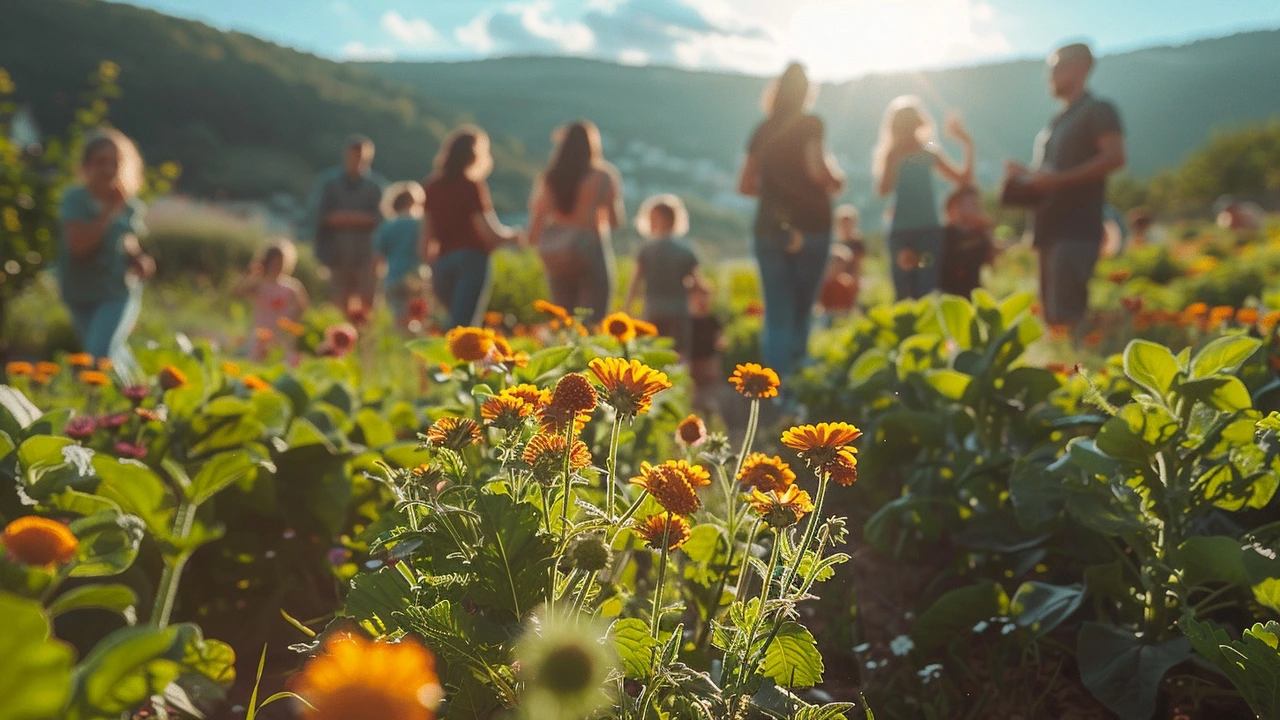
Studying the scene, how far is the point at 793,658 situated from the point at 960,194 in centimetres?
508

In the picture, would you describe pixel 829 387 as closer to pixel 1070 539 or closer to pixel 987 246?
pixel 1070 539

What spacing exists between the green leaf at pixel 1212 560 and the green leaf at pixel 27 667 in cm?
160

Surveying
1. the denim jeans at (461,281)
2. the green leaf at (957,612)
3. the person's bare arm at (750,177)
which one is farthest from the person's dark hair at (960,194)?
the green leaf at (957,612)

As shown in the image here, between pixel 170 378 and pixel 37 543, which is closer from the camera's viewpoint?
pixel 37 543

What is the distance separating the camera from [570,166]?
5.32 m

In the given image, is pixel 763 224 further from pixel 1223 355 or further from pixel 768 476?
pixel 768 476

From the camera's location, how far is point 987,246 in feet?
18.1

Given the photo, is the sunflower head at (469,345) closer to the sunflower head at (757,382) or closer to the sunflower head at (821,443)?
the sunflower head at (757,382)

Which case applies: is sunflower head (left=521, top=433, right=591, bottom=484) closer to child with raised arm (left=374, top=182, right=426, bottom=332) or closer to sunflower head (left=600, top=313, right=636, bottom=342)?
sunflower head (left=600, top=313, right=636, bottom=342)

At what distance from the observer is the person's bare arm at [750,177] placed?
16.9ft

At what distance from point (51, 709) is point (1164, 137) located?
4204 inches

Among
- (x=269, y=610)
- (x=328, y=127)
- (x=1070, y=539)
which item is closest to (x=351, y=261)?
(x=269, y=610)

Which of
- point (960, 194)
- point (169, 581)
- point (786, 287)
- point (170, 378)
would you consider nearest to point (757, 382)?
point (169, 581)

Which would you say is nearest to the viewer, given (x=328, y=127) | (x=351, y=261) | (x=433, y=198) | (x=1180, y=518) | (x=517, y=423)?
(x=517, y=423)
